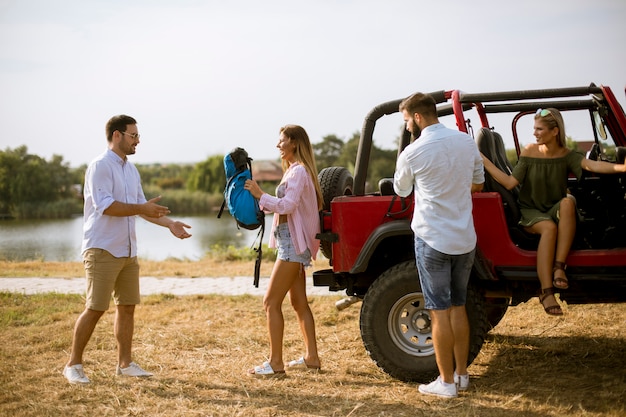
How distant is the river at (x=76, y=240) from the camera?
17.9 m

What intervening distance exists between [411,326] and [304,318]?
2.81 ft

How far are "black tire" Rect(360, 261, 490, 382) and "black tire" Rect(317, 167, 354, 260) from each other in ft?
2.65

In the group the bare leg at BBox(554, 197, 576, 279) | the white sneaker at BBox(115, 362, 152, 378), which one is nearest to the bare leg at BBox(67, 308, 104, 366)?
the white sneaker at BBox(115, 362, 152, 378)

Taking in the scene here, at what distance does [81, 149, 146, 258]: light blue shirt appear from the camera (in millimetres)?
5055

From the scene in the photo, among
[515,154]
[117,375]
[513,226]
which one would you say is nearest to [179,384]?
[117,375]

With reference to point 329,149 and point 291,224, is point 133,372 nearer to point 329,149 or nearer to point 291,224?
point 291,224

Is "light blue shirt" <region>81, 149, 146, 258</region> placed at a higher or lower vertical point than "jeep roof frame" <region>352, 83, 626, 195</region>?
lower

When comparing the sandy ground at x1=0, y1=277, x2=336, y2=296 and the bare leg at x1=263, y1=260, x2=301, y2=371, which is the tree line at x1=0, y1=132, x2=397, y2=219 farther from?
the bare leg at x1=263, y1=260, x2=301, y2=371

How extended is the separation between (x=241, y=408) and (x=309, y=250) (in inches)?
50.9

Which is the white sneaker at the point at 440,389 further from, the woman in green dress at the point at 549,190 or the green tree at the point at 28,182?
the green tree at the point at 28,182

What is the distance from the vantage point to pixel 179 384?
5184mm

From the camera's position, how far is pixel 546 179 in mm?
4977

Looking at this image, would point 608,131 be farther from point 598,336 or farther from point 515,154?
point 598,336

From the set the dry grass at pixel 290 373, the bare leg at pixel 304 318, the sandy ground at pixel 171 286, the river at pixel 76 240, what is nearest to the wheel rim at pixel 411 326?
the dry grass at pixel 290 373
